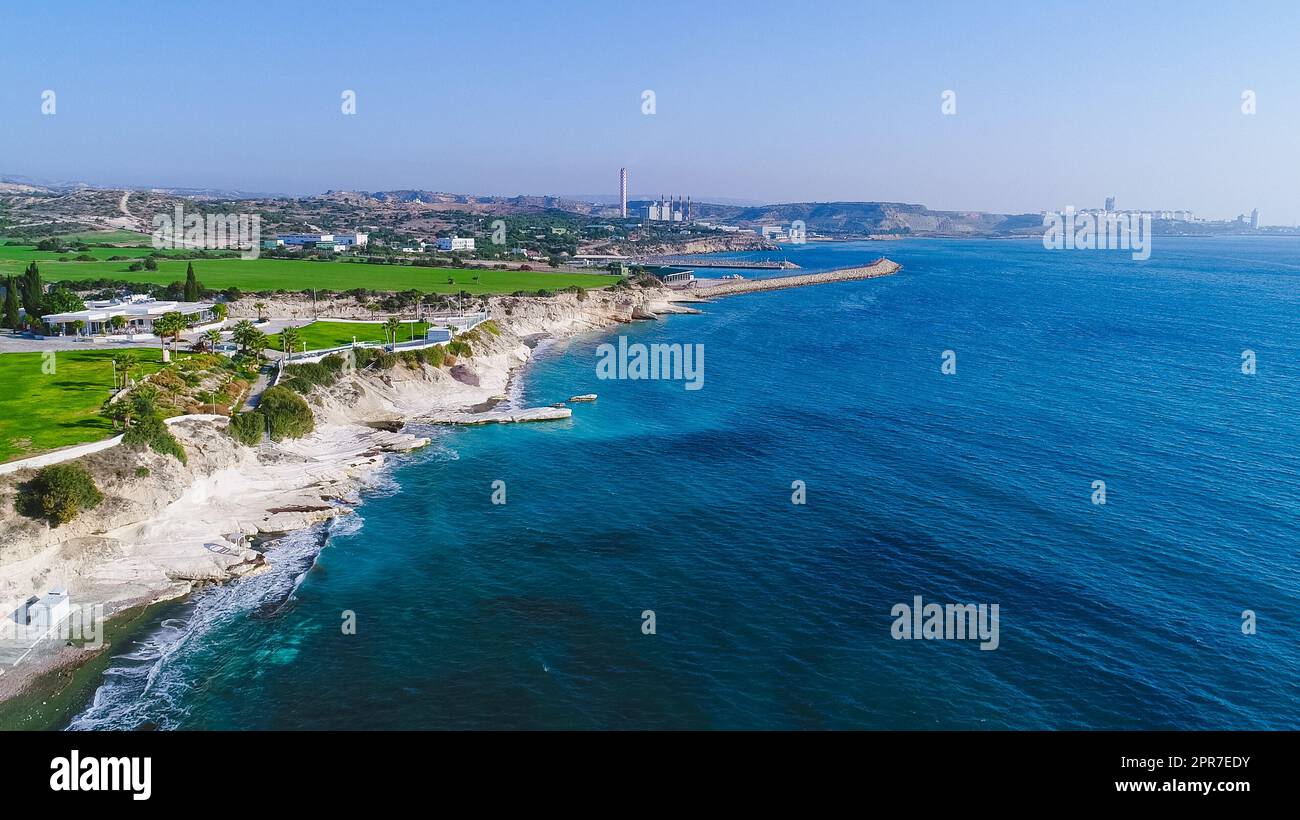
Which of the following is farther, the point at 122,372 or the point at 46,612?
the point at 122,372

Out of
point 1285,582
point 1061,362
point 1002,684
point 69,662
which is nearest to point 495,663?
point 69,662

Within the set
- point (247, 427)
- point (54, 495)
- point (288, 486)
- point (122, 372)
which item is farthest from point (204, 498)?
point (122, 372)

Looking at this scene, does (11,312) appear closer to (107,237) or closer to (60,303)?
(60,303)

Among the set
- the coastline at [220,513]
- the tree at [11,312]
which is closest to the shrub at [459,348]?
the coastline at [220,513]

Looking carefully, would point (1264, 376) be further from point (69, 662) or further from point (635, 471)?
point (69, 662)

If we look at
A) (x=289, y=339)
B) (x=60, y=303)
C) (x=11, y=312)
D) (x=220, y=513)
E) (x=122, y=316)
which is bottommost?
(x=220, y=513)

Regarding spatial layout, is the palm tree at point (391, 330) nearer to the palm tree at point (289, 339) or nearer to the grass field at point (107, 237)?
the palm tree at point (289, 339)

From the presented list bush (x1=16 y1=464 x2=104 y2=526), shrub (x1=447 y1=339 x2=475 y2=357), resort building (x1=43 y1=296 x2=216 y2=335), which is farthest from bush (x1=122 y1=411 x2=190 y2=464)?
shrub (x1=447 y1=339 x2=475 y2=357)
